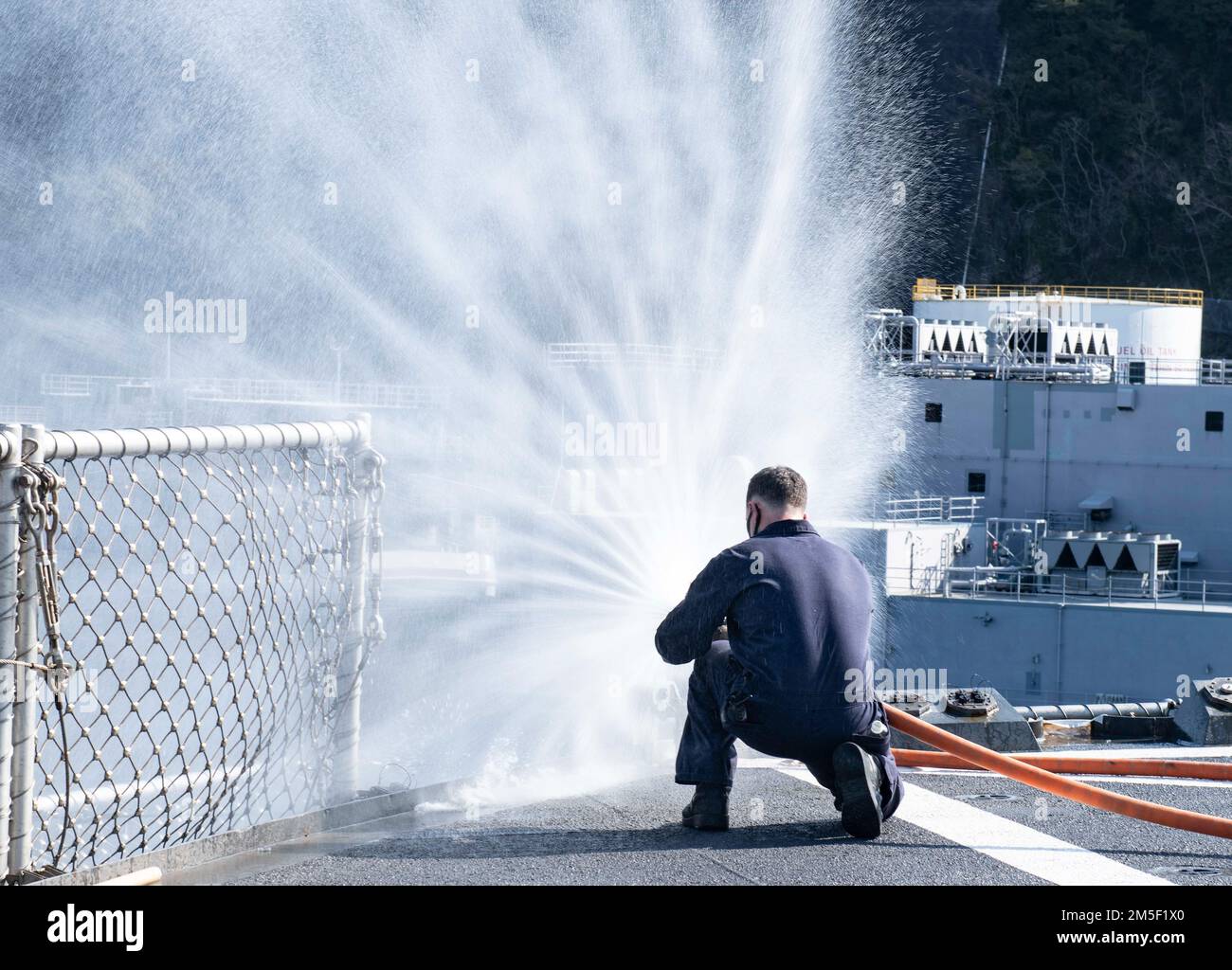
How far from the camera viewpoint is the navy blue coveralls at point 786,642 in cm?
488

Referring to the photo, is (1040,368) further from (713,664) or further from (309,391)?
(713,664)

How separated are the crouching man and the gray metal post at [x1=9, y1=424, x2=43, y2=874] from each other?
178 centimetres

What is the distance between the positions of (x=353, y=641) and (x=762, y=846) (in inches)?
59.6

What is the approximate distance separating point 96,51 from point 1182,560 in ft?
138

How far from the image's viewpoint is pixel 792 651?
4867 millimetres

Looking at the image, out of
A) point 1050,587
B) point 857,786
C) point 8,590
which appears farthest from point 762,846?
point 1050,587

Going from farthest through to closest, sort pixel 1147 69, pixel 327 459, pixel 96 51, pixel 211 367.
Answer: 1. pixel 1147 69
2. pixel 211 367
3. pixel 96 51
4. pixel 327 459

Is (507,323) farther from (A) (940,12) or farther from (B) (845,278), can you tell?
(A) (940,12)

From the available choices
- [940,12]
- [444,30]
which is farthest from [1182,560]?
[940,12]

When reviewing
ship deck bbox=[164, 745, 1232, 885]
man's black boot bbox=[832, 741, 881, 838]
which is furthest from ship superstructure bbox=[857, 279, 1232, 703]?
man's black boot bbox=[832, 741, 881, 838]

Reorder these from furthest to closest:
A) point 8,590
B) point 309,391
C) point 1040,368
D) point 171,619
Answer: point 309,391
point 1040,368
point 171,619
point 8,590

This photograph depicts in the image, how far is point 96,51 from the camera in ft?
193

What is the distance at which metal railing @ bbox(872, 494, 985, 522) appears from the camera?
36.6 m

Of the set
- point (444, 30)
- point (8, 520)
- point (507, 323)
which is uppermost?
point (444, 30)
